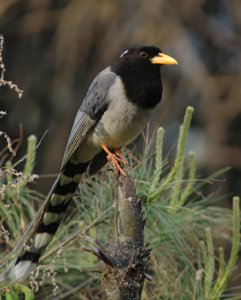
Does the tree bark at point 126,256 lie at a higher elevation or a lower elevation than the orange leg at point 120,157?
lower

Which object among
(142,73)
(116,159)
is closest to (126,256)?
(116,159)

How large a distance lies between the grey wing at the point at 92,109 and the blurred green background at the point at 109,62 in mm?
3673

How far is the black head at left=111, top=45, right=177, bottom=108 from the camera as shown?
5.41 meters

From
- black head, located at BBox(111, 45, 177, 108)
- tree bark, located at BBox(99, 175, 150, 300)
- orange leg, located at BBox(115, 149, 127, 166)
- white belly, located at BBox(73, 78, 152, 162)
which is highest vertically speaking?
black head, located at BBox(111, 45, 177, 108)

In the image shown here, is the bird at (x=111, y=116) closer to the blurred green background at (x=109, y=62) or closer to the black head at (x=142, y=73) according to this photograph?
the black head at (x=142, y=73)

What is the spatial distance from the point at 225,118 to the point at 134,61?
13.8 feet

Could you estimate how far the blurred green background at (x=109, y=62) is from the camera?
9484mm

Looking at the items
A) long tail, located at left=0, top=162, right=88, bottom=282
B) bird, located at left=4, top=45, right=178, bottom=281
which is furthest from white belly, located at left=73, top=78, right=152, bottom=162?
long tail, located at left=0, top=162, right=88, bottom=282

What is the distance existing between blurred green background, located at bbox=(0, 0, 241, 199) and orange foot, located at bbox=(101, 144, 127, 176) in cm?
376

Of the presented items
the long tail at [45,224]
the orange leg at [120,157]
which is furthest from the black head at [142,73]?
the long tail at [45,224]

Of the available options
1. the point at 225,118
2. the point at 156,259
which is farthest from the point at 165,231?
the point at 225,118

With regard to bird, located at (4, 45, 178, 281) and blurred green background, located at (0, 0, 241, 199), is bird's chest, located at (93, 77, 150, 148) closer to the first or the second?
bird, located at (4, 45, 178, 281)

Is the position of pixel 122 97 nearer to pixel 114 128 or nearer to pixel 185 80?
pixel 114 128

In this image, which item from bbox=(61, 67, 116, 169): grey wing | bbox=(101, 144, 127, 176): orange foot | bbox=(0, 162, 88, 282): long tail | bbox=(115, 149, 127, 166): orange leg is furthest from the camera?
bbox=(61, 67, 116, 169): grey wing
